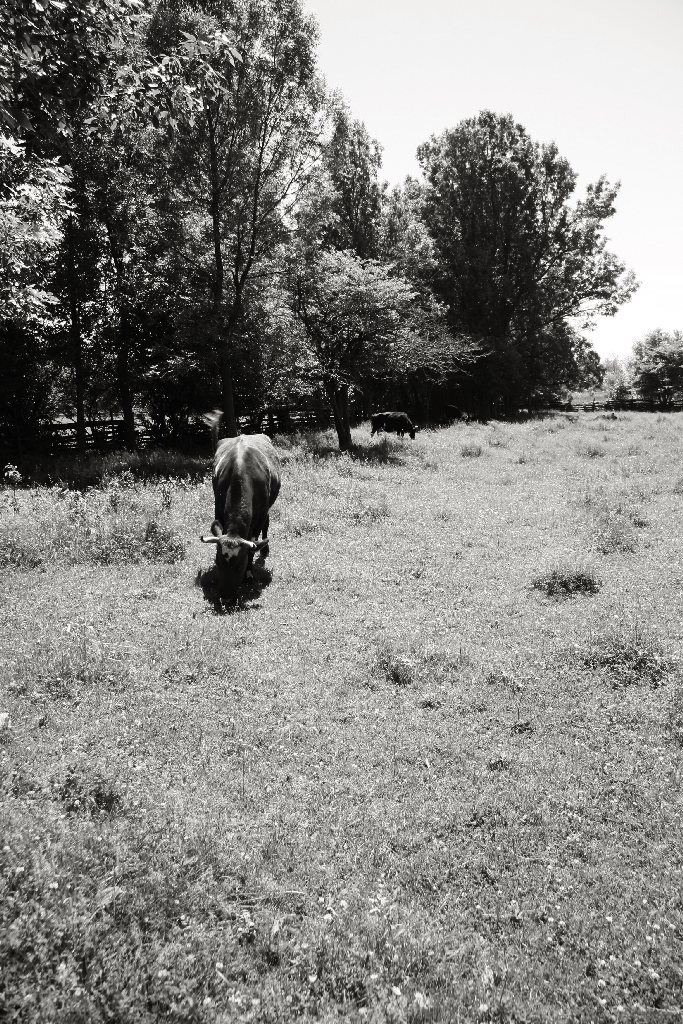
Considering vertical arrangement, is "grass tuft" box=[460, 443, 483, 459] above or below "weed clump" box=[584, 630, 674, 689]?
above

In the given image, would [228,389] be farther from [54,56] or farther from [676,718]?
[676,718]

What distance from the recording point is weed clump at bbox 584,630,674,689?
749cm

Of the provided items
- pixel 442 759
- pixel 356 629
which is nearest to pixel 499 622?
pixel 356 629

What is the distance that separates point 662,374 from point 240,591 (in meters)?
62.5

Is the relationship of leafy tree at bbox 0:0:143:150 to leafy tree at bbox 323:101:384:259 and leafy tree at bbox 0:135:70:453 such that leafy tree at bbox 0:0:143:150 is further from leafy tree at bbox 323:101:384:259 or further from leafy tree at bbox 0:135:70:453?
leafy tree at bbox 323:101:384:259

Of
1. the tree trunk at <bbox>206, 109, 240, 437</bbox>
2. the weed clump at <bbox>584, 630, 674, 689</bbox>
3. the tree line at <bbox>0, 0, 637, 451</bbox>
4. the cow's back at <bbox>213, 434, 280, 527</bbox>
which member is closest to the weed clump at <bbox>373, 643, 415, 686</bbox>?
the weed clump at <bbox>584, 630, 674, 689</bbox>

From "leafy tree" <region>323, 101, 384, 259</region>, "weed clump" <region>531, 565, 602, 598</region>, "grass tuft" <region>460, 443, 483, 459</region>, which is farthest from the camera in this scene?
"leafy tree" <region>323, 101, 384, 259</region>

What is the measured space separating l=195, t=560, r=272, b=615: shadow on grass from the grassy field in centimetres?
10

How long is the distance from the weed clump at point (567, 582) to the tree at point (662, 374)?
184 feet

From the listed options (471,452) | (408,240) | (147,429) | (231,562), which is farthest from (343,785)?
(408,240)

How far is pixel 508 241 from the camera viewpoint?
47.6 meters

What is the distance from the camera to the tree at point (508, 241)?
46812 millimetres

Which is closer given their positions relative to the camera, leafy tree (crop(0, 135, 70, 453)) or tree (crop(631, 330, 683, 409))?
leafy tree (crop(0, 135, 70, 453))

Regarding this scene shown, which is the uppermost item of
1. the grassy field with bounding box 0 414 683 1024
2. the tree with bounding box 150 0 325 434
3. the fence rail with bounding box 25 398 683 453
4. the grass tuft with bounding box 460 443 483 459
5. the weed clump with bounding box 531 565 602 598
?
the tree with bounding box 150 0 325 434
